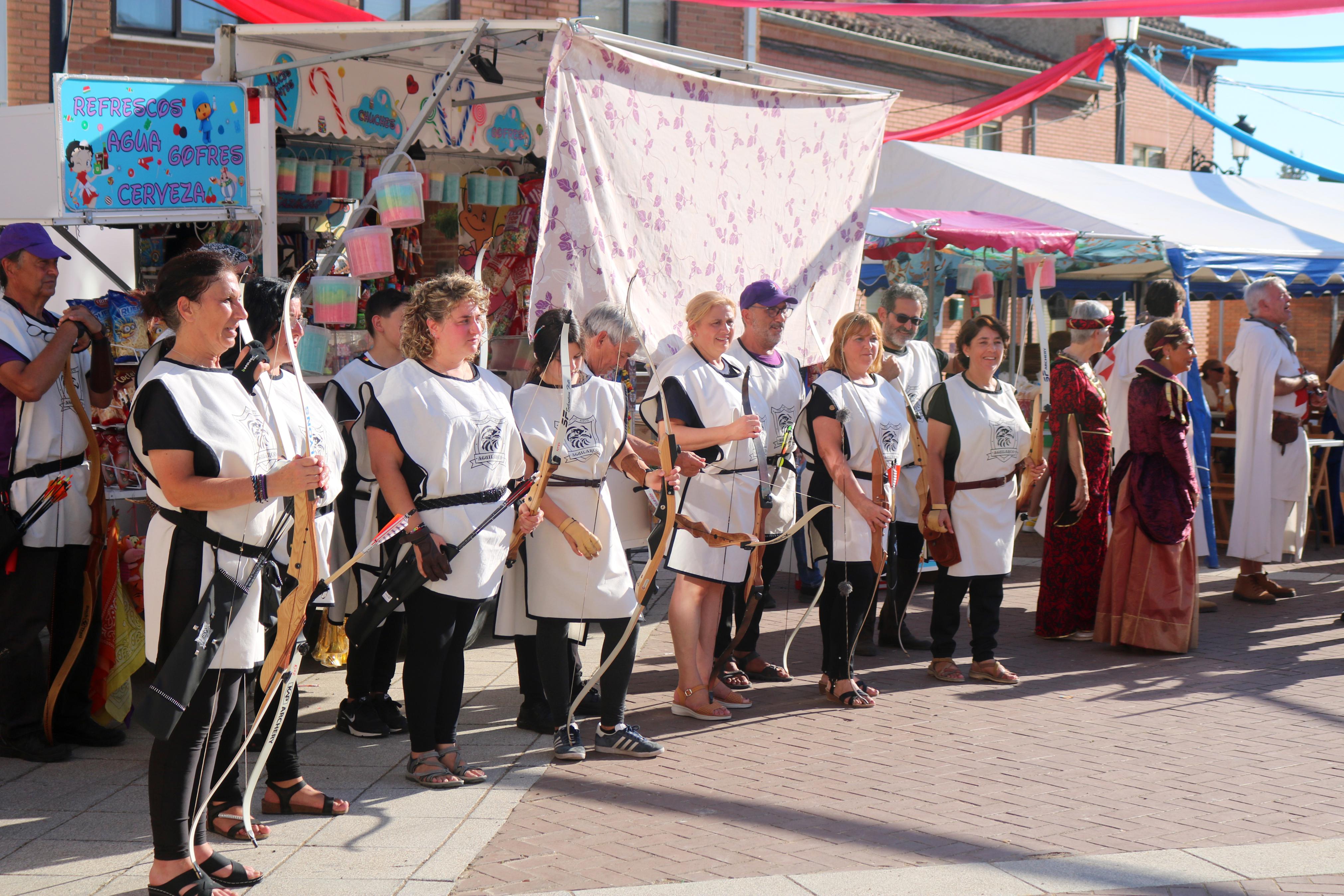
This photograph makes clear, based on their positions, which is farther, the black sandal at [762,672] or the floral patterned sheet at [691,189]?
the black sandal at [762,672]

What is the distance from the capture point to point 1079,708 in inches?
229

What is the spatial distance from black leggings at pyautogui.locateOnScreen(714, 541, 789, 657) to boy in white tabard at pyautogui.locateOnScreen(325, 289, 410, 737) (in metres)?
1.57

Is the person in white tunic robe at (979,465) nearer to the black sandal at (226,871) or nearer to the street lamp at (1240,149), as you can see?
the black sandal at (226,871)

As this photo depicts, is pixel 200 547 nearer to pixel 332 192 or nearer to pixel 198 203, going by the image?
pixel 198 203

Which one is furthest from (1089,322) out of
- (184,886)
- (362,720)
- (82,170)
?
(184,886)

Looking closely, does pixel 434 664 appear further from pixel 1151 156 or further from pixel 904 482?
pixel 1151 156

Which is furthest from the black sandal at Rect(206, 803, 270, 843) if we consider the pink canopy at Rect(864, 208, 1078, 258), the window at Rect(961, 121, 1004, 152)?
the window at Rect(961, 121, 1004, 152)

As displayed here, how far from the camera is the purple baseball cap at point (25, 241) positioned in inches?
191

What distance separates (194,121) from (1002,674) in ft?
14.9

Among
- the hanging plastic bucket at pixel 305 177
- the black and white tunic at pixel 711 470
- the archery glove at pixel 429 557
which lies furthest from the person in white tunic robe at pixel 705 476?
the hanging plastic bucket at pixel 305 177

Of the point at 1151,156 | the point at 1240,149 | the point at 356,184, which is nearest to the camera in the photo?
the point at 356,184

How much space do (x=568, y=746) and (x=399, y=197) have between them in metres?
2.72

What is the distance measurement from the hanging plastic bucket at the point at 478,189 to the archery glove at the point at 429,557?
177 inches

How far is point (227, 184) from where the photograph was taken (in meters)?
5.85
